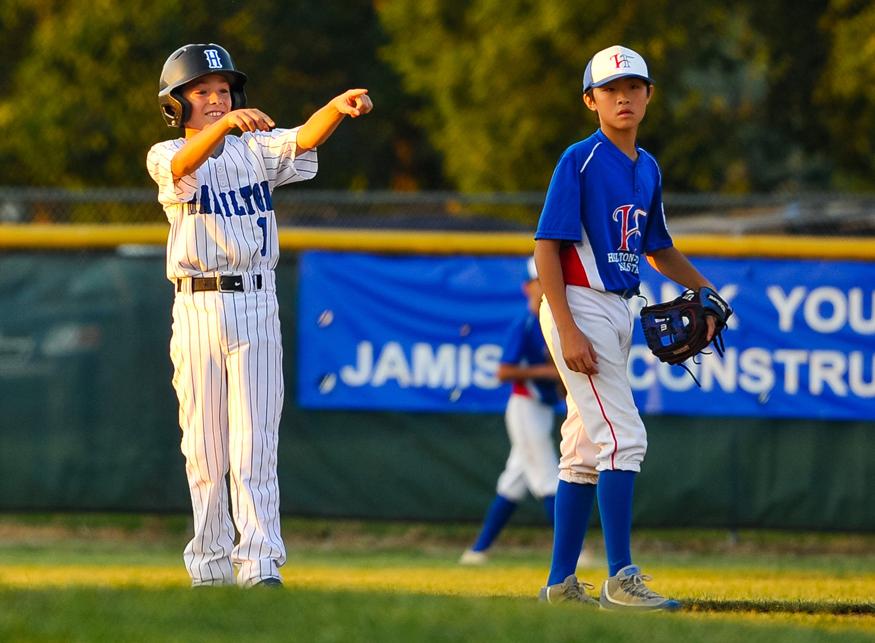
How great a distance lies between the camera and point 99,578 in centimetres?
835

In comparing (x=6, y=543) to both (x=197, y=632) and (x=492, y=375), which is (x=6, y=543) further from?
(x=197, y=632)

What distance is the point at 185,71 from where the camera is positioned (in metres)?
5.91

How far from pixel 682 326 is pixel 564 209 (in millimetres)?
685

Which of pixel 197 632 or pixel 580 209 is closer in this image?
pixel 197 632

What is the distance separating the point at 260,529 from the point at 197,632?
1.39m

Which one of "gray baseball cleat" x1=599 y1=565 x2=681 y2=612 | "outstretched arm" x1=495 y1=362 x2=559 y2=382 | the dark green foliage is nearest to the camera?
"gray baseball cleat" x1=599 y1=565 x2=681 y2=612

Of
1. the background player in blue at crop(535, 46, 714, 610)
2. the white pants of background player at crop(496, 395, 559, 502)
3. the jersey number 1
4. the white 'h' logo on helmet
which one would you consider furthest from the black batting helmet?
the white pants of background player at crop(496, 395, 559, 502)

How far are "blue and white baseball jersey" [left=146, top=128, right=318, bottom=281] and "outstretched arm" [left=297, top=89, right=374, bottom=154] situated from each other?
2.7 inches

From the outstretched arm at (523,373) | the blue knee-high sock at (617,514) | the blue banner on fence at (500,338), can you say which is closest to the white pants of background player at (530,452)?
the outstretched arm at (523,373)

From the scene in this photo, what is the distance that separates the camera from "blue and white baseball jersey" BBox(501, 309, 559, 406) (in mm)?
9719

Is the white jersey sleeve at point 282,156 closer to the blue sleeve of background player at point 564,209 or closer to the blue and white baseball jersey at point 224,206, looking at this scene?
the blue and white baseball jersey at point 224,206

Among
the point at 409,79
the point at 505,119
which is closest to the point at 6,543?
the point at 505,119

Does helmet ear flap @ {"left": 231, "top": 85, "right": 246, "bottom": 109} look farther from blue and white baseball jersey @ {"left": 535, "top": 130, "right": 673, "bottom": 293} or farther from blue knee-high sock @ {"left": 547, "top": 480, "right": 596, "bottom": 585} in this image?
blue knee-high sock @ {"left": 547, "top": 480, "right": 596, "bottom": 585}

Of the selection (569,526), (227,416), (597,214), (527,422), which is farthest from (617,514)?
(527,422)
